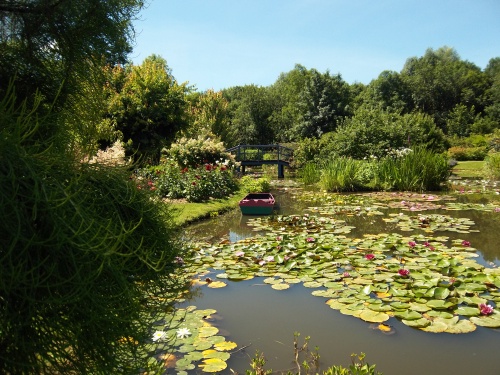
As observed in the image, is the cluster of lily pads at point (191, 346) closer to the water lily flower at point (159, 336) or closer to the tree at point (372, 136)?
the water lily flower at point (159, 336)

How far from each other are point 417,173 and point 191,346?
12491 millimetres

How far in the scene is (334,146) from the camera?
19.8 metres

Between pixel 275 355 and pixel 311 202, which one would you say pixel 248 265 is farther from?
pixel 311 202

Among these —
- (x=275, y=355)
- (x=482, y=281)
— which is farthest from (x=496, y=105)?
(x=275, y=355)

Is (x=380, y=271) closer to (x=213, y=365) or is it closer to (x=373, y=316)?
(x=373, y=316)

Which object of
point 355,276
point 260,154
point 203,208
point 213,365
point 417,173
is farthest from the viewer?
point 260,154

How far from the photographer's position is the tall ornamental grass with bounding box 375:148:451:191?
13969 millimetres

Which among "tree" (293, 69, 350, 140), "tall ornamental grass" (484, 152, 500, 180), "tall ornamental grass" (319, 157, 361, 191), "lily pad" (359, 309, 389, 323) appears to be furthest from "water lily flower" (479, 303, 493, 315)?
"tree" (293, 69, 350, 140)

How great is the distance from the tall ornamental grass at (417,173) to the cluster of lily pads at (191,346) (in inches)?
464

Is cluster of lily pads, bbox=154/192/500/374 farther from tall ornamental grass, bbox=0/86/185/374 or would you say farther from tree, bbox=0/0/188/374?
tall ornamental grass, bbox=0/86/185/374

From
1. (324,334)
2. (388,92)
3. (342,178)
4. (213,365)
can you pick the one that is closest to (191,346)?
(213,365)

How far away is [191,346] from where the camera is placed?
11.0ft

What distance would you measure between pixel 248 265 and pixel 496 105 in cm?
4232

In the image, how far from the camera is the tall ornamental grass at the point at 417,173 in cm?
1397
